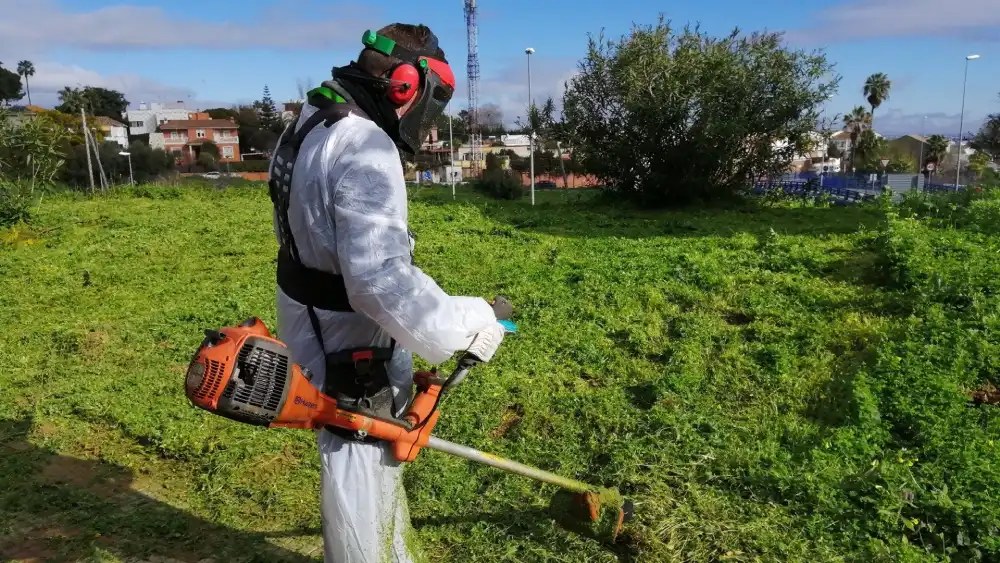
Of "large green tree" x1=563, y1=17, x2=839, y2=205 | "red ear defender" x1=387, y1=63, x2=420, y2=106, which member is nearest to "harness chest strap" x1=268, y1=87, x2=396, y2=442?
"red ear defender" x1=387, y1=63, x2=420, y2=106

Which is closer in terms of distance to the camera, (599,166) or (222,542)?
(222,542)

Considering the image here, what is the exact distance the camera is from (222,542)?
10.7 feet

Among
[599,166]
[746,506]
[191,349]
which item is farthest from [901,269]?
[599,166]

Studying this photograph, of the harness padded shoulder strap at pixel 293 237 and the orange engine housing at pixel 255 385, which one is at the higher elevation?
the harness padded shoulder strap at pixel 293 237

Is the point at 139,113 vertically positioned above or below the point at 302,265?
above

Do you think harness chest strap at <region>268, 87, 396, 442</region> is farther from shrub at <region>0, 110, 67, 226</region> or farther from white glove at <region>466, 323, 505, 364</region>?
shrub at <region>0, 110, 67, 226</region>

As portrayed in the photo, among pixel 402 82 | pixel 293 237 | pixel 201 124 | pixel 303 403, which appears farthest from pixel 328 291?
pixel 201 124

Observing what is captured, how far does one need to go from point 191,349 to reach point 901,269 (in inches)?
229

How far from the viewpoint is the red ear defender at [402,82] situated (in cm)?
199

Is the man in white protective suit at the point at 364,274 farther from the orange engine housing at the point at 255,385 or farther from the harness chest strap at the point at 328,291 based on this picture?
the orange engine housing at the point at 255,385

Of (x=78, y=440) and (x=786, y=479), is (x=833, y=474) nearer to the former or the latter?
(x=786, y=479)

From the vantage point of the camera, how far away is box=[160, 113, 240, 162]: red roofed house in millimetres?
63531

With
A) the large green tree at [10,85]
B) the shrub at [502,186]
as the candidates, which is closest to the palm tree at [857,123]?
the shrub at [502,186]

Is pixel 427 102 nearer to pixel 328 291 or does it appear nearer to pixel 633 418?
pixel 328 291
